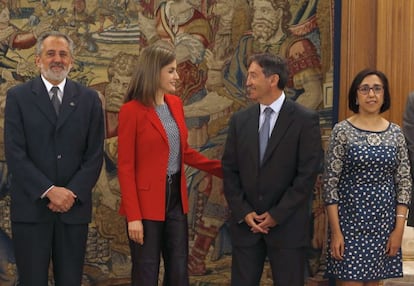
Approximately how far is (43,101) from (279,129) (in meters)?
1.54

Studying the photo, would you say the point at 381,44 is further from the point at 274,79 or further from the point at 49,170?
the point at 49,170

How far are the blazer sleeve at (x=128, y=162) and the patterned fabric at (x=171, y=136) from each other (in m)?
0.19

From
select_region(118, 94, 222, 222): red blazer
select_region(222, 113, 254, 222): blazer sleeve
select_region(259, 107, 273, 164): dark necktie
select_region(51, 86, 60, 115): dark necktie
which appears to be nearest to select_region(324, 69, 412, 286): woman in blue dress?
select_region(259, 107, 273, 164): dark necktie

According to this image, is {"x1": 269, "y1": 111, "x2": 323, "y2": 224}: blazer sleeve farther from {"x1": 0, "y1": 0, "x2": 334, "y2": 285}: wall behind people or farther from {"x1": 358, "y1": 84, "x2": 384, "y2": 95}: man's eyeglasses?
{"x1": 0, "y1": 0, "x2": 334, "y2": 285}: wall behind people

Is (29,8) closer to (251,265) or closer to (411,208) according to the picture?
(251,265)

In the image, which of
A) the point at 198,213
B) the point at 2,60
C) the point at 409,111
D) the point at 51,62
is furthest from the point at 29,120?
the point at 409,111

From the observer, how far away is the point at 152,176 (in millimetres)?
4477

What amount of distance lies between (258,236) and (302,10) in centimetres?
231

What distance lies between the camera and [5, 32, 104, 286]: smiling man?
440 cm

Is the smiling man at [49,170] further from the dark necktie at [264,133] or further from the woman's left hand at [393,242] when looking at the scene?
the woman's left hand at [393,242]

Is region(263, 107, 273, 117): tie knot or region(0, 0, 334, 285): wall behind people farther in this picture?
region(0, 0, 334, 285): wall behind people

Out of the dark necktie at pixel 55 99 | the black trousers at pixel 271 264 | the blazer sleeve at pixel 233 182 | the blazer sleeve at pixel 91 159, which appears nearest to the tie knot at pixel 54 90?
the dark necktie at pixel 55 99

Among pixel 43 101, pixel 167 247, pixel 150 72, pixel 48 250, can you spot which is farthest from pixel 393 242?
pixel 43 101

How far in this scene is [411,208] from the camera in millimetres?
4785
